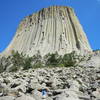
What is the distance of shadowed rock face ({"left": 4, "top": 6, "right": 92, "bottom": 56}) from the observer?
63.8 meters

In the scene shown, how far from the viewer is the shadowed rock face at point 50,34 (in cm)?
6379

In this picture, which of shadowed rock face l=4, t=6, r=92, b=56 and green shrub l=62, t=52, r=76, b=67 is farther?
shadowed rock face l=4, t=6, r=92, b=56

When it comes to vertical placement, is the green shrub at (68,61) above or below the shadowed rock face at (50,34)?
below

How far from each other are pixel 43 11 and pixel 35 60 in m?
31.6

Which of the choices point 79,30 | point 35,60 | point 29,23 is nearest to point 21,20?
point 29,23

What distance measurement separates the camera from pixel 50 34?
2721 inches

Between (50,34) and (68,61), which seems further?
(50,34)

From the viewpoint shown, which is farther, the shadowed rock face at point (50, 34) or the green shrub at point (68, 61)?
the shadowed rock face at point (50, 34)

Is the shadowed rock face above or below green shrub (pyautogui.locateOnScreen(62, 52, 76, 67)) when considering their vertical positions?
above

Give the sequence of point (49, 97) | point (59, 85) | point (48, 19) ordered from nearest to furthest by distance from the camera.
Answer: point (49, 97), point (59, 85), point (48, 19)

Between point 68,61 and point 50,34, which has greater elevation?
point 50,34

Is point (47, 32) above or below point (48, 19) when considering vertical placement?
below

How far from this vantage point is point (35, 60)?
160 ft

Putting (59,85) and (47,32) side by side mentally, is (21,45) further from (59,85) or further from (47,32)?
(59,85)
